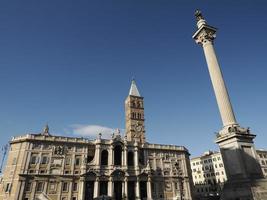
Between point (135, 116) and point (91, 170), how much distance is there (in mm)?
31841

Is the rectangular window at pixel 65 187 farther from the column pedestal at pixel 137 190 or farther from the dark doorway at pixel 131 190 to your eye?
the column pedestal at pixel 137 190

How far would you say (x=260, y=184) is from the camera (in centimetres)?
1644

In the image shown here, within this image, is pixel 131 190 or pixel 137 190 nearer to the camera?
pixel 137 190

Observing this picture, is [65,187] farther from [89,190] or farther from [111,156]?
[111,156]

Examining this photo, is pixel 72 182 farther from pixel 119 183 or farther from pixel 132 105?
pixel 132 105

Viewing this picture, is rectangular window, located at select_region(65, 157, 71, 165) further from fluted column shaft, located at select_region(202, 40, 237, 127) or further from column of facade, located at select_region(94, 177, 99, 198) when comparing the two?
fluted column shaft, located at select_region(202, 40, 237, 127)

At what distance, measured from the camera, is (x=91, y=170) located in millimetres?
46344

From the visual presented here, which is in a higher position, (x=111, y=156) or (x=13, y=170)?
(x=111, y=156)

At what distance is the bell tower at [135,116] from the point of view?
70938 millimetres

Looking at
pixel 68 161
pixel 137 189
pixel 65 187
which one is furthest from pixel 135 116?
pixel 65 187

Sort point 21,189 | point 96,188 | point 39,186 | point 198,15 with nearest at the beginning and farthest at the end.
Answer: point 198,15 < point 21,189 < point 39,186 < point 96,188

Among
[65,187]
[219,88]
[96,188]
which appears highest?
[219,88]

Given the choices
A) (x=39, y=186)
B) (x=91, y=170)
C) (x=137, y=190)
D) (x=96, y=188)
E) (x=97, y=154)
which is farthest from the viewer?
(x=97, y=154)

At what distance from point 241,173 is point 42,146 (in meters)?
40.8
